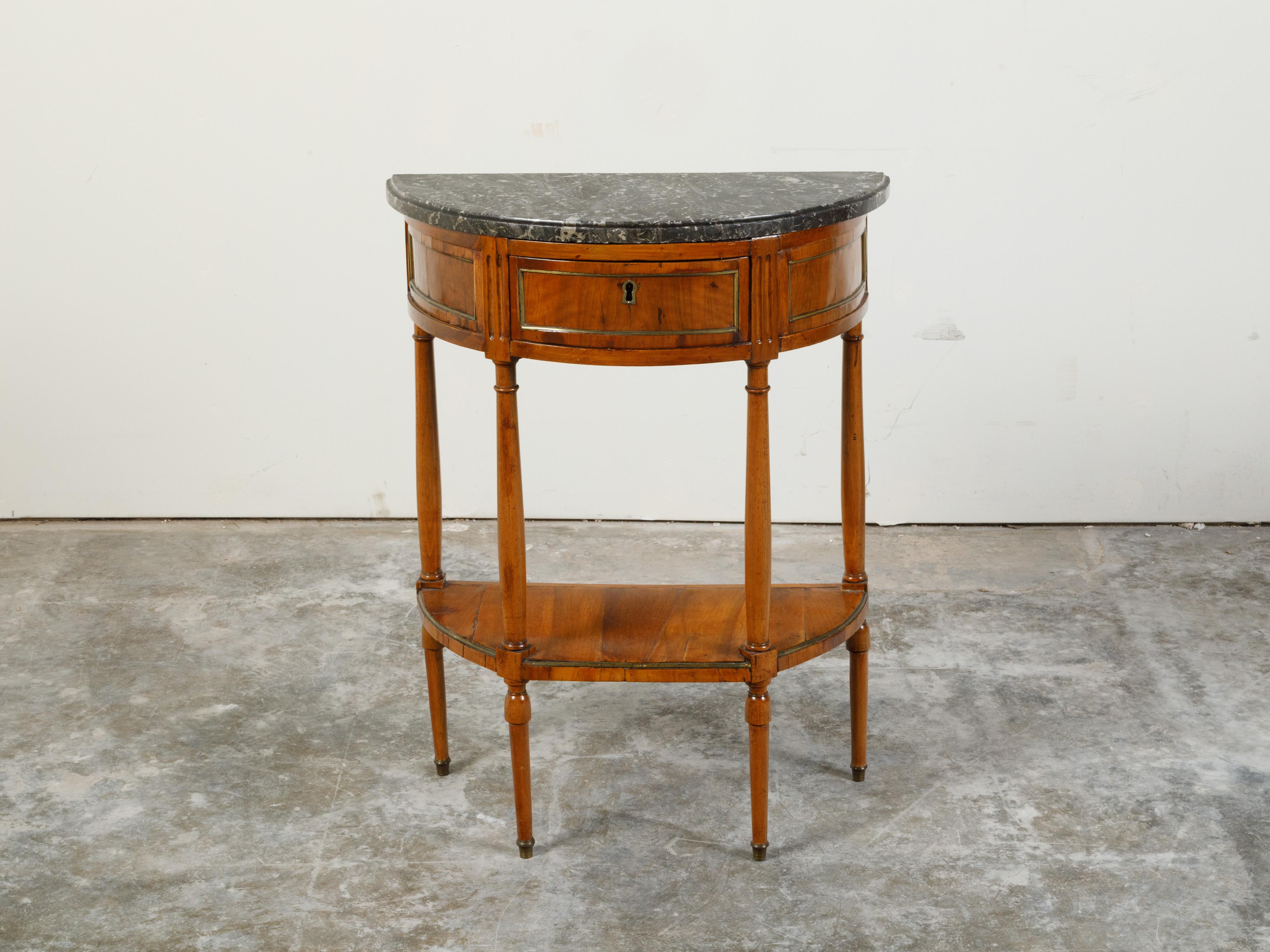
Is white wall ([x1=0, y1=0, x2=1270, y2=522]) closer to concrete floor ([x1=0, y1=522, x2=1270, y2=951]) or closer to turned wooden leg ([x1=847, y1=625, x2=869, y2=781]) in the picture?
concrete floor ([x1=0, y1=522, x2=1270, y2=951])

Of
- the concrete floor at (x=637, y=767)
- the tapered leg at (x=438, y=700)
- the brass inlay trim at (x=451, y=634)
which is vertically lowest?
the concrete floor at (x=637, y=767)

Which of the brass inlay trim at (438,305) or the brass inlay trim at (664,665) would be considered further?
the brass inlay trim at (664,665)

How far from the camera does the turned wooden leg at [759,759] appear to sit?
9.47 feet

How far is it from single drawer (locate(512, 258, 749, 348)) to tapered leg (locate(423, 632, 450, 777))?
96cm

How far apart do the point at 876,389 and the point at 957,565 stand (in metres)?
0.64

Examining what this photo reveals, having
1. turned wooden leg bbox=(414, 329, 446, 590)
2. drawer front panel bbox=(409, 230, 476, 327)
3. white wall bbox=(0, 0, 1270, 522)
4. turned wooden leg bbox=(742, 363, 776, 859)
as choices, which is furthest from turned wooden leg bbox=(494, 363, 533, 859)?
white wall bbox=(0, 0, 1270, 522)

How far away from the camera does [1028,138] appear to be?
4434 millimetres

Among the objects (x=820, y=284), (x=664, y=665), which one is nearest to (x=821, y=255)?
(x=820, y=284)

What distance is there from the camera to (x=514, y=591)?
2.85m

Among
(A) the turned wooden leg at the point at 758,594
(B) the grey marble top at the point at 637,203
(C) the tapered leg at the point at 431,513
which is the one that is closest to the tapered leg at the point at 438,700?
(C) the tapered leg at the point at 431,513

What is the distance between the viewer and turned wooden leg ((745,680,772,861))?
2.89m

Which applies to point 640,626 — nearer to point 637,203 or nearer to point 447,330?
point 447,330

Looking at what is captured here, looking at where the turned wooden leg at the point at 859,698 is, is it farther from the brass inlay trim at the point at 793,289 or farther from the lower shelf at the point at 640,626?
the brass inlay trim at the point at 793,289

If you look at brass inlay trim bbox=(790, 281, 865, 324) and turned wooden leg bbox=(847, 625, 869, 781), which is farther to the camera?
turned wooden leg bbox=(847, 625, 869, 781)
